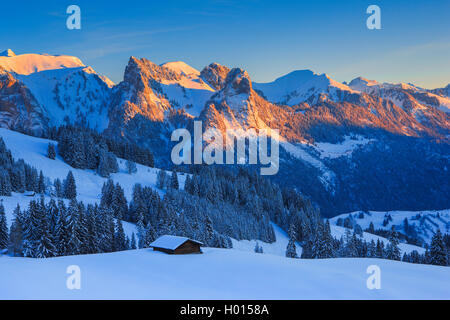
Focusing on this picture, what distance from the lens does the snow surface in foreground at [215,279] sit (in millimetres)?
23156

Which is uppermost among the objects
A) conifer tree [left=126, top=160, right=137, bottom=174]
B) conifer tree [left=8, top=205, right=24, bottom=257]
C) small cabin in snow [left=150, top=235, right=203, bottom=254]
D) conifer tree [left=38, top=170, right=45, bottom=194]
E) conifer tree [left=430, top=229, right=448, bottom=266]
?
conifer tree [left=126, top=160, right=137, bottom=174]

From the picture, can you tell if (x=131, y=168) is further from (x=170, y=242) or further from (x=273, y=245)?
(x=170, y=242)

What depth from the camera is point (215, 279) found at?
28.7 m

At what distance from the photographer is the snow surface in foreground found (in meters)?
23.2

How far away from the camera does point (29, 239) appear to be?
56.0 meters

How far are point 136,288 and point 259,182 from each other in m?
132

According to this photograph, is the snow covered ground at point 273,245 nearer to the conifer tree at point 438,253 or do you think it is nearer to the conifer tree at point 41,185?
the conifer tree at point 438,253

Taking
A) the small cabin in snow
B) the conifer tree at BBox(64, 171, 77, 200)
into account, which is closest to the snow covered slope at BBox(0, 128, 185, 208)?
the conifer tree at BBox(64, 171, 77, 200)

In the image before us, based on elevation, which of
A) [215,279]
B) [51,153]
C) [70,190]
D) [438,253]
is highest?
[51,153]

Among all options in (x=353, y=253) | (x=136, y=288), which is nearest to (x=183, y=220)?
(x=353, y=253)

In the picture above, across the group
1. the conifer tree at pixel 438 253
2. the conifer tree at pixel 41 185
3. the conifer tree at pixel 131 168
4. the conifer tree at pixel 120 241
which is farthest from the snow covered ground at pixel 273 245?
the conifer tree at pixel 41 185

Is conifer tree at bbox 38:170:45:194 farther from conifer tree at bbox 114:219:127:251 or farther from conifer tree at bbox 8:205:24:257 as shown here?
conifer tree at bbox 8:205:24:257

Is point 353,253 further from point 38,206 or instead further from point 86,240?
point 38,206

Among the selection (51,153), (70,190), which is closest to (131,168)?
(51,153)
